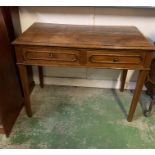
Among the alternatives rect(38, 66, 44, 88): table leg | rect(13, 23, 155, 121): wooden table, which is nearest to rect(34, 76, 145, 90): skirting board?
rect(38, 66, 44, 88): table leg

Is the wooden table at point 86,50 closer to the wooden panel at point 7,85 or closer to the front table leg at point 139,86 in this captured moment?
the front table leg at point 139,86

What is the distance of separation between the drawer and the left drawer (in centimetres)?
11

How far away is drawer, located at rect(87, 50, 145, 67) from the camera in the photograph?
4.06ft

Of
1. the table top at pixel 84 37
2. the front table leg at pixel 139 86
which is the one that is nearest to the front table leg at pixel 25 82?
the table top at pixel 84 37

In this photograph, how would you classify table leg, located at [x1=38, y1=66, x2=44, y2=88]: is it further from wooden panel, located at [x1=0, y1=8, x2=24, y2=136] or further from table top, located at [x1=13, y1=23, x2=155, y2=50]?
table top, located at [x1=13, y1=23, x2=155, y2=50]

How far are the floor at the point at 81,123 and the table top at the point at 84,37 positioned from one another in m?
0.70

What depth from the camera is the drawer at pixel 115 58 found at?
1.24 m

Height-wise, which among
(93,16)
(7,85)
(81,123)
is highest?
(93,16)

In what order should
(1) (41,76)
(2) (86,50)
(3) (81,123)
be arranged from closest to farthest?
(2) (86,50), (3) (81,123), (1) (41,76)

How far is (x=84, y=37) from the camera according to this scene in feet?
4.41

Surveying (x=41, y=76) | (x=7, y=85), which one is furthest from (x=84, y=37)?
(x=41, y=76)

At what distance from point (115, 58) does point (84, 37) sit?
0.28 meters

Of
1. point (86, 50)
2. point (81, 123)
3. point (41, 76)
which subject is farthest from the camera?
point (41, 76)

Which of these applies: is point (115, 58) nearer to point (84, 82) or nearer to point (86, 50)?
point (86, 50)
